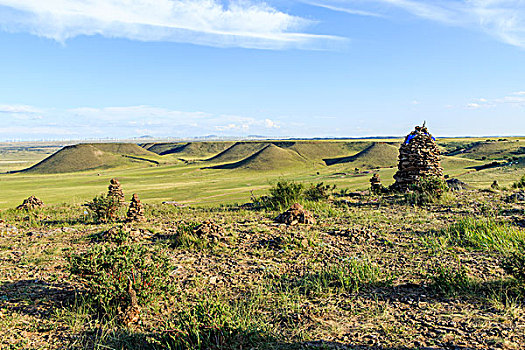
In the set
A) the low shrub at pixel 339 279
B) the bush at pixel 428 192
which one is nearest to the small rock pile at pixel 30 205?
the low shrub at pixel 339 279

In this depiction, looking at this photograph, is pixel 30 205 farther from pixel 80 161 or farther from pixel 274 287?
pixel 80 161

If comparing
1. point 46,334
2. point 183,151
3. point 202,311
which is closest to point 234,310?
point 202,311

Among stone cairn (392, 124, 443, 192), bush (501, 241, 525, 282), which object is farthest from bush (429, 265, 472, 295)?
stone cairn (392, 124, 443, 192)

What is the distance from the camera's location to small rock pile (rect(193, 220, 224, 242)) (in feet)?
21.9

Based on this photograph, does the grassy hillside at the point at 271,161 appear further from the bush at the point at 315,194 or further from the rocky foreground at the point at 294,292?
the rocky foreground at the point at 294,292

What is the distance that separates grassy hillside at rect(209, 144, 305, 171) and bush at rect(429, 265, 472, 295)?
56.3 meters

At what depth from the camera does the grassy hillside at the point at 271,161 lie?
62787mm

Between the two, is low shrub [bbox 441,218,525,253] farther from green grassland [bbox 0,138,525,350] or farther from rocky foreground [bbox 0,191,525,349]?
rocky foreground [bbox 0,191,525,349]

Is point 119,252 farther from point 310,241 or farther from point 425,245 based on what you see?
point 425,245

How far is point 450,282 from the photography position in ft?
14.2

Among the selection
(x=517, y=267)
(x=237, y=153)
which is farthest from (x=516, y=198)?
(x=237, y=153)

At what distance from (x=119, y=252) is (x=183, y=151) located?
115 m

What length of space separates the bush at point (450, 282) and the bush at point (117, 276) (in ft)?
11.4

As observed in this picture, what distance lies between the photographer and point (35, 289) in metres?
4.71
